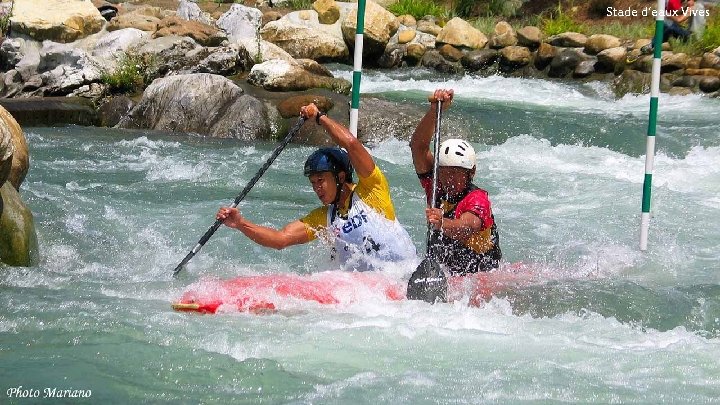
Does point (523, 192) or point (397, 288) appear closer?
point (397, 288)

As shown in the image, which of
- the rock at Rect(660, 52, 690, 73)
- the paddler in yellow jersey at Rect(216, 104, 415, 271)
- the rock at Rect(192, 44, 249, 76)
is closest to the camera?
the paddler in yellow jersey at Rect(216, 104, 415, 271)

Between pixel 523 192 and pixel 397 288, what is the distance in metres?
4.52

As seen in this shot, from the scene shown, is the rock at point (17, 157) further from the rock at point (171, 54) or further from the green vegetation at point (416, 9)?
the green vegetation at point (416, 9)

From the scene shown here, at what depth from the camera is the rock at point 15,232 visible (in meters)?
6.13

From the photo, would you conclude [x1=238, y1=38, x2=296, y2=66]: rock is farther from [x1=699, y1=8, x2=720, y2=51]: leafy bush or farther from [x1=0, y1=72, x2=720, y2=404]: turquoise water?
[x1=699, y1=8, x2=720, y2=51]: leafy bush

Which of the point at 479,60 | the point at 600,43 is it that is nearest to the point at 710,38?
the point at 600,43

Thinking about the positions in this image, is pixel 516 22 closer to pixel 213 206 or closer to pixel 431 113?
pixel 213 206

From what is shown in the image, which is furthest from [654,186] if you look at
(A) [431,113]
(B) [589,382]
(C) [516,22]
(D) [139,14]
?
(C) [516,22]

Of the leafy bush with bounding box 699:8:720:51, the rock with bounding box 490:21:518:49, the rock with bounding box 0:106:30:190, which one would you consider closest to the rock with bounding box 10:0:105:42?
the rock with bounding box 490:21:518:49

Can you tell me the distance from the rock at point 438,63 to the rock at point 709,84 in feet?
13.6

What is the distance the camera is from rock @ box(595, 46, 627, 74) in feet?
54.3

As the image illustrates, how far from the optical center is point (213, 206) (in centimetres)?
873

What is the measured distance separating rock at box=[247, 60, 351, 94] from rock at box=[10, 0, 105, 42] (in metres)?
3.53

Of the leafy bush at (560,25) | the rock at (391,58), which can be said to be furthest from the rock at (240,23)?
the leafy bush at (560,25)
